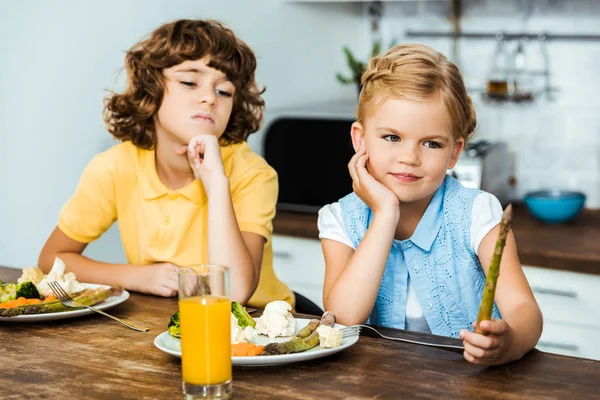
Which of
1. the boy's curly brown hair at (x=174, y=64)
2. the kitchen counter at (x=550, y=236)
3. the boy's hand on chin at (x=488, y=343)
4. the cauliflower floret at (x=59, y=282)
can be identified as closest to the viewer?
the boy's hand on chin at (x=488, y=343)

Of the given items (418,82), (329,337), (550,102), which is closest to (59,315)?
(329,337)

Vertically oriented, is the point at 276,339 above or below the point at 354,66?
below

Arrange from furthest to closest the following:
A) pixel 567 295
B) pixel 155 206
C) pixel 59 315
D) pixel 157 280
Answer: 1. pixel 567 295
2. pixel 155 206
3. pixel 157 280
4. pixel 59 315

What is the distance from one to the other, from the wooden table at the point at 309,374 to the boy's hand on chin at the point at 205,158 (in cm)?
48

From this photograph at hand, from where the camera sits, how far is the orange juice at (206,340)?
3.55ft

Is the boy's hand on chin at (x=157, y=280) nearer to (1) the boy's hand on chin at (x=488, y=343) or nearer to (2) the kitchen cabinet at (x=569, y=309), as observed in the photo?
(1) the boy's hand on chin at (x=488, y=343)

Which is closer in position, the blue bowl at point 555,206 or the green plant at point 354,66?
the blue bowl at point 555,206

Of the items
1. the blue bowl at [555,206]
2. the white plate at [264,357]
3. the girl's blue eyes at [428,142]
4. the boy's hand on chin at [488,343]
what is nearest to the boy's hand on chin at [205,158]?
the girl's blue eyes at [428,142]

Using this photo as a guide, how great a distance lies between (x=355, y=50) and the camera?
3.39 metres

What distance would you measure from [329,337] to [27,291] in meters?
0.61

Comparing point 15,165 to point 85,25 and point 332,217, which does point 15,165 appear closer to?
point 85,25

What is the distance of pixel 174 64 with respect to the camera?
74.7 inches

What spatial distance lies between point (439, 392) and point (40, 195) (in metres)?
1.53

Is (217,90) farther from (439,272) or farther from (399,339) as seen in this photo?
(399,339)
